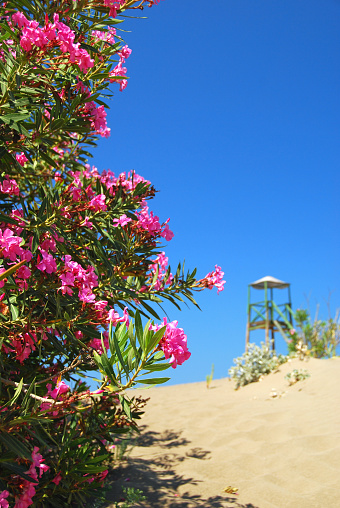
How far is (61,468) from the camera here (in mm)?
2068

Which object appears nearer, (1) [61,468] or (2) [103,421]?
(1) [61,468]

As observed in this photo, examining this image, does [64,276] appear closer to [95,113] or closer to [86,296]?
[86,296]

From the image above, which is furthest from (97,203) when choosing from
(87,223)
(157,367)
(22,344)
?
(157,367)

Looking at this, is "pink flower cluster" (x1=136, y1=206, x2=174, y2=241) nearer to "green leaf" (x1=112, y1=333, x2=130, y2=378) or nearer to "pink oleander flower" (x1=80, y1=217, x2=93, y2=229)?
"pink oleander flower" (x1=80, y1=217, x2=93, y2=229)

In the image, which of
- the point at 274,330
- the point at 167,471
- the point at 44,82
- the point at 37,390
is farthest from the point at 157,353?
the point at 274,330

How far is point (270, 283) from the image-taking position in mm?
13789

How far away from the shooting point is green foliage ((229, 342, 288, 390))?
8898 millimetres

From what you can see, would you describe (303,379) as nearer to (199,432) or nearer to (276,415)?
(276,415)

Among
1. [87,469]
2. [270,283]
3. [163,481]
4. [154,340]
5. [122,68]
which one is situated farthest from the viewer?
[270,283]

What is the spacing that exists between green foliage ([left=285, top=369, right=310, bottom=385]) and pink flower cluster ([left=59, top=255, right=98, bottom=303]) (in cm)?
657

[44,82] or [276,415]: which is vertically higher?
[44,82]

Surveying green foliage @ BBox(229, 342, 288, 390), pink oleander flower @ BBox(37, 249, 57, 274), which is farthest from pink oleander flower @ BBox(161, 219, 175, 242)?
green foliage @ BBox(229, 342, 288, 390)

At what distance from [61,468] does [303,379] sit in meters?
6.30

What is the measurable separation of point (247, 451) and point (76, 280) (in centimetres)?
347
